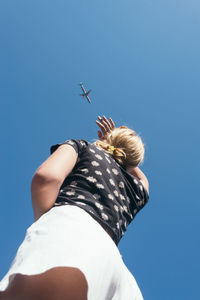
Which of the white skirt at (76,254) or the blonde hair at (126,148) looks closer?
the white skirt at (76,254)

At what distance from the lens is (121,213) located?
228 centimetres

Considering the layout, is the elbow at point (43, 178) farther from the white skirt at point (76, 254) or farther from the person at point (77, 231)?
the white skirt at point (76, 254)

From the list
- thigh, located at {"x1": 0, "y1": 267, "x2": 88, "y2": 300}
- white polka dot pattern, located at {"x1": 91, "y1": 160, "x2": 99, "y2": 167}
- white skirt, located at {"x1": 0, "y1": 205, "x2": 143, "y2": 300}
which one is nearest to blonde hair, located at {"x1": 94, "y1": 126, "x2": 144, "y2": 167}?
white polka dot pattern, located at {"x1": 91, "y1": 160, "x2": 99, "y2": 167}

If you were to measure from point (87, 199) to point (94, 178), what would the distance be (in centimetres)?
28

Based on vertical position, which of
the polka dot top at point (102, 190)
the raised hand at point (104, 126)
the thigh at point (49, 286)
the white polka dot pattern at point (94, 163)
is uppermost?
the raised hand at point (104, 126)

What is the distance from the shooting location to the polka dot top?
2.01 metres

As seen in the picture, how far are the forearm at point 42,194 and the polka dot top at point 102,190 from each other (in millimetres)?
141

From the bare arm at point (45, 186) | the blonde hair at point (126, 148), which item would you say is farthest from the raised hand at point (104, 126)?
the bare arm at point (45, 186)

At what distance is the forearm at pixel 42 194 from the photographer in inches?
69.6

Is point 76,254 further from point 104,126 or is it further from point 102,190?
point 104,126

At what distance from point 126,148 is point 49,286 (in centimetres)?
186

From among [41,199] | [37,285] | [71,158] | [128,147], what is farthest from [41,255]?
[128,147]

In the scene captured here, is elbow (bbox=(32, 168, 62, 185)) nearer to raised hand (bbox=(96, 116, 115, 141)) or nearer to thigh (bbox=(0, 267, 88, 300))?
thigh (bbox=(0, 267, 88, 300))

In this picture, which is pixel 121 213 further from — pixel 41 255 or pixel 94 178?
pixel 41 255
